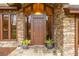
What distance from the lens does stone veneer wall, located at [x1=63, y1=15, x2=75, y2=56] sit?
786 cm

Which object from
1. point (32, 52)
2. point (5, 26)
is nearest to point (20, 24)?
point (5, 26)

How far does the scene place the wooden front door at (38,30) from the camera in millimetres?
11906

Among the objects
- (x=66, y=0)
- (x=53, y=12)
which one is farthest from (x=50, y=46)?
(x=66, y=0)

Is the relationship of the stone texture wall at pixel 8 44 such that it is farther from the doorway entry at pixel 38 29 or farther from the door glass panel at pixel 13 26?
the doorway entry at pixel 38 29

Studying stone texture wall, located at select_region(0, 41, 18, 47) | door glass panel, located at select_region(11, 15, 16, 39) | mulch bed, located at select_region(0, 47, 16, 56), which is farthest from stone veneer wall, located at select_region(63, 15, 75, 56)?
door glass panel, located at select_region(11, 15, 16, 39)

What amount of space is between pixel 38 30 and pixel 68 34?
14.0 ft

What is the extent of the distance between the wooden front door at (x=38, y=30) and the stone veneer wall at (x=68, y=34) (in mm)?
4041

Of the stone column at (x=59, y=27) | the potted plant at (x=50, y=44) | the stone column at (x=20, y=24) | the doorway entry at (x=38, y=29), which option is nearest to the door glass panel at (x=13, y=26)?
the stone column at (x=20, y=24)

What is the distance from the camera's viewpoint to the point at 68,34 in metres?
7.91

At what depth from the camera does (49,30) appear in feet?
39.8

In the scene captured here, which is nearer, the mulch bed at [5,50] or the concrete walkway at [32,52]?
the concrete walkway at [32,52]

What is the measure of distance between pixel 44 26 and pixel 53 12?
112 cm

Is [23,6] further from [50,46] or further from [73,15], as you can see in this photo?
[73,15]

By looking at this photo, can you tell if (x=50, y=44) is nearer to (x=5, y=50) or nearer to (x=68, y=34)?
(x=5, y=50)
